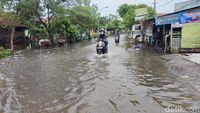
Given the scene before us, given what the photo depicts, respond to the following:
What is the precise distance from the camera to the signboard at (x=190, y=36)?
18516 millimetres

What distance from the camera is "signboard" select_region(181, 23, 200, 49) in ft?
60.7

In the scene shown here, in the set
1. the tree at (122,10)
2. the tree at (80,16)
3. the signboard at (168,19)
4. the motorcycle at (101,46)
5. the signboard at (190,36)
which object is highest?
the tree at (122,10)

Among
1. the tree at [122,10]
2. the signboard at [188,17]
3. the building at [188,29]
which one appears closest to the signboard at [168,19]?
the building at [188,29]

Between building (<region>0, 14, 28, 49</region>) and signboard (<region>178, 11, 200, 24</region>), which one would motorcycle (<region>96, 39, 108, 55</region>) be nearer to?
signboard (<region>178, 11, 200, 24</region>)

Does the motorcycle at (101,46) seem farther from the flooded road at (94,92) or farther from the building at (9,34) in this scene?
the building at (9,34)

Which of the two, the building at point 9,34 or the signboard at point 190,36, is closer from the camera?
the signboard at point 190,36

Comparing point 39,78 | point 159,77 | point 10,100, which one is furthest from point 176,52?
point 10,100

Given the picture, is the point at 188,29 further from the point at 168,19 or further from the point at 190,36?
the point at 168,19

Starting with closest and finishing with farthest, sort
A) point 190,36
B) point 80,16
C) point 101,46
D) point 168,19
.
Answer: point 190,36 < point 101,46 < point 168,19 < point 80,16

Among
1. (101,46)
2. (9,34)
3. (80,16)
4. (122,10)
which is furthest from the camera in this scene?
(122,10)

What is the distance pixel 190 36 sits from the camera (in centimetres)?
1895

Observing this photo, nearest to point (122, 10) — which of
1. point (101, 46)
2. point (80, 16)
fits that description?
point (80, 16)

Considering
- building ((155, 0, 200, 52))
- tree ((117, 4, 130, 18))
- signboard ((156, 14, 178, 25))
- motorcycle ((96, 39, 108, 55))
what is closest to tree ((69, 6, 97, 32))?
signboard ((156, 14, 178, 25))

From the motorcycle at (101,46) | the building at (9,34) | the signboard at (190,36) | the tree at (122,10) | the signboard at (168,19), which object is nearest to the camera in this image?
the signboard at (190,36)
